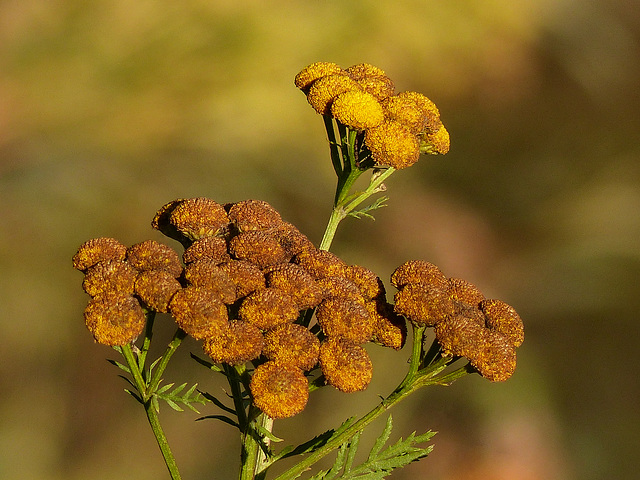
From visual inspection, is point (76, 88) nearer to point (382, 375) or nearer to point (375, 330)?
point (382, 375)

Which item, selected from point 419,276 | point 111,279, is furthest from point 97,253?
point 419,276

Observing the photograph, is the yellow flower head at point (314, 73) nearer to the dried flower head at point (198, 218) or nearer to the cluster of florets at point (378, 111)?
the cluster of florets at point (378, 111)

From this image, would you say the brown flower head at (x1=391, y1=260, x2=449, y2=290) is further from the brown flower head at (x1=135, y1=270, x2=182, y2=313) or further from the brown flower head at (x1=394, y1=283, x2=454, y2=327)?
the brown flower head at (x1=135, y1=270, x2=182, y2=313)

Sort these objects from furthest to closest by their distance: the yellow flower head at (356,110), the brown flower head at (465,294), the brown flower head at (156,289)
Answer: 1. the yellow flower head at (356,110)
2. the brown flower head at (465,294)
3. the brown flower head at (156,289)

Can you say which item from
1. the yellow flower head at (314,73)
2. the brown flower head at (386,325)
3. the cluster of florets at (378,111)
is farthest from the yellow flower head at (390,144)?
the brown flower head at (386,325)

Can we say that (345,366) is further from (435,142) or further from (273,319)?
(435,142)

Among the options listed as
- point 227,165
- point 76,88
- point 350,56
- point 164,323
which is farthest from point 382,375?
point 76,88
